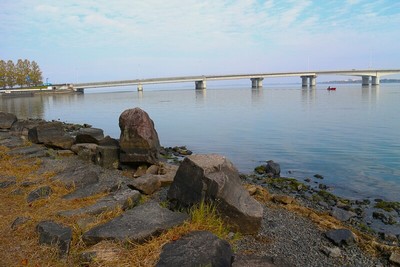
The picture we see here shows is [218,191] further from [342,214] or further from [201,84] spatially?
[201,84]

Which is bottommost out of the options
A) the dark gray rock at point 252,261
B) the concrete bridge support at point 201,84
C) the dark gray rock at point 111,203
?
the dark gray rock at point 252,261

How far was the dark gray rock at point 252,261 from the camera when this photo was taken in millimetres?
5030

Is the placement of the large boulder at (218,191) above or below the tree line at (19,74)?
below

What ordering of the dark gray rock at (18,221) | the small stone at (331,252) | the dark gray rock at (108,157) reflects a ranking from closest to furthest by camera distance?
1. the dark gray rock at (18,221)
2. the small stone at (331,252)
3. the dark gray rock at (108,157)

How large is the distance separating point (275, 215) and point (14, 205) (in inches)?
242

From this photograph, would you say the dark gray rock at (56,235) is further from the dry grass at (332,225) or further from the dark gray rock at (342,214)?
the dark gray rock at (342,214)

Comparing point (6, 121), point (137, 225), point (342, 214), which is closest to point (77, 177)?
point (137, 225)

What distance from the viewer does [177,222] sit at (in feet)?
19.9

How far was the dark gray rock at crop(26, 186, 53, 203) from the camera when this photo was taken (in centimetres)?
803

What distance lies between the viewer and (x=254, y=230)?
6680mm

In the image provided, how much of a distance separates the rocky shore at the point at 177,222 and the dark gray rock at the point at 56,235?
0.02 metres

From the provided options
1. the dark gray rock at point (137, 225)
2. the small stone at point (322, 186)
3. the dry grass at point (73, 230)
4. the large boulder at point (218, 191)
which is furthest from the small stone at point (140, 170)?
the small stone at point (322, 186)

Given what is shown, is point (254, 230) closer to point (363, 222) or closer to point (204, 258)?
point (204, 258)

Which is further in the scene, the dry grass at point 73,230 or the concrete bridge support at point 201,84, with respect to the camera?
the concrete bridge support at point 201,84
